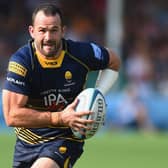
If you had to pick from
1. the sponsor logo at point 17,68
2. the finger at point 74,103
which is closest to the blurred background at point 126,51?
the sponsor logo at point 17,68

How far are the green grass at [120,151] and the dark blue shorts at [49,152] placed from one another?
4.77 metres

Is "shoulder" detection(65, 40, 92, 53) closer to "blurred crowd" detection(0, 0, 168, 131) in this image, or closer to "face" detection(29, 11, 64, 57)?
"face" detection(29, 11, 64, 57)

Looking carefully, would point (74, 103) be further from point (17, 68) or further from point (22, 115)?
point (17, 68)

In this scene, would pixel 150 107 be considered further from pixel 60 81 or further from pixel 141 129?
pixel 60 81

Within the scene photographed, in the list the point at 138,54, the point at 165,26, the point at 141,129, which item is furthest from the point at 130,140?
the point at 165,26

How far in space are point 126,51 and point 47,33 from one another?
12466 millimetres

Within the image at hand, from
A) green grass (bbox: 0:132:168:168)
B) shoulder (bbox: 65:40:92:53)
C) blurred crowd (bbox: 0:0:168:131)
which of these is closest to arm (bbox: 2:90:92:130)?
shoulder (bbox: 65:40:92:53)

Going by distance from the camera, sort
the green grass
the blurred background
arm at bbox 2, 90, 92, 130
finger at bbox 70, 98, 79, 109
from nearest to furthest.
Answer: finger at bbox 70, 98, 79, 109 < arm at bbox 2, 90, 92, 130 < the green grass < the blurred background

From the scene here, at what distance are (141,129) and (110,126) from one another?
655 mm

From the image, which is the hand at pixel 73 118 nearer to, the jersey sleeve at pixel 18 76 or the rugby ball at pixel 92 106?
the rugby ball at pixel 92 106

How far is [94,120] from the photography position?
26.4 ft

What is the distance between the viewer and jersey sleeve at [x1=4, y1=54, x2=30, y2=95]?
27.1 ft

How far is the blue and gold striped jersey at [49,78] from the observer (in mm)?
8352

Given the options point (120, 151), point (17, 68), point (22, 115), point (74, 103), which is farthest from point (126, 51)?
point (74, 103)
